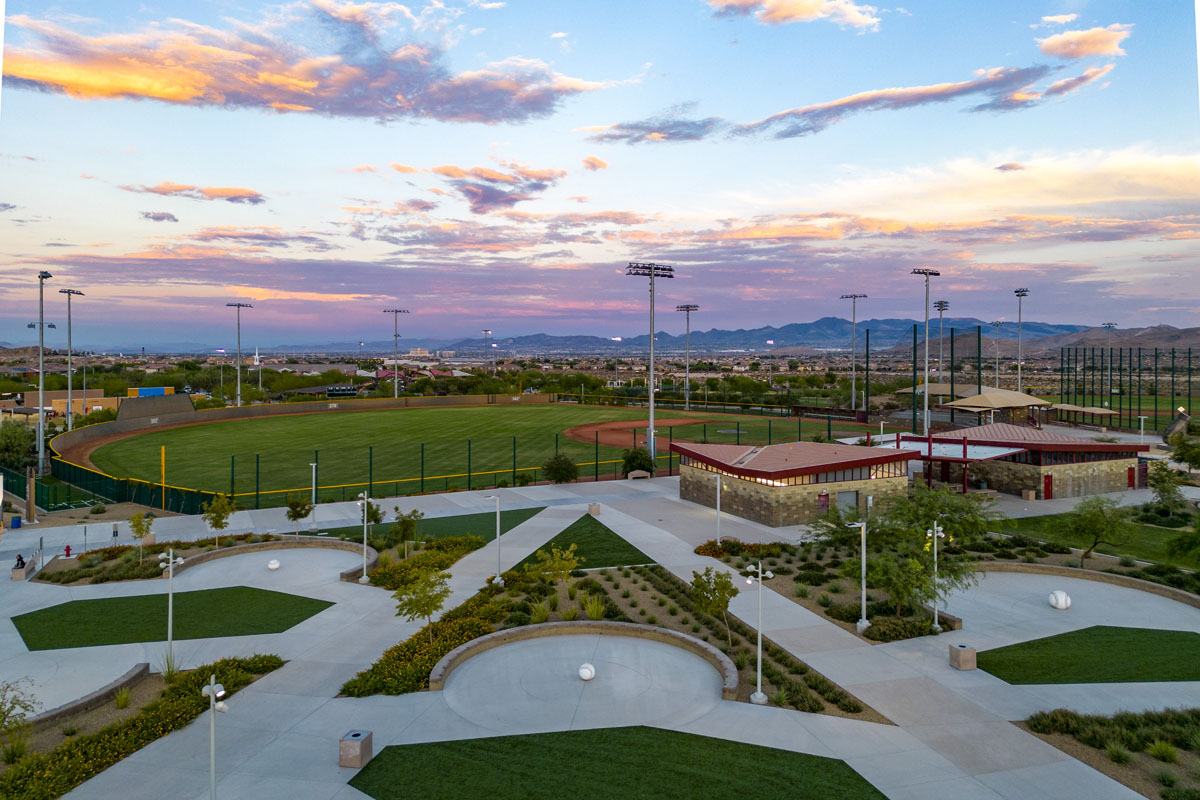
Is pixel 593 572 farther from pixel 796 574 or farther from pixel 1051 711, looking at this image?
pixel 1051 711

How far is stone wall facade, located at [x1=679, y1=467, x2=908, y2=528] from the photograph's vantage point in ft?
113

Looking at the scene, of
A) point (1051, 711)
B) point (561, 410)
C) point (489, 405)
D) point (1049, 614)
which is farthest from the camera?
point (489, 405)

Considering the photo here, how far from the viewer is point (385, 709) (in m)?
16.4

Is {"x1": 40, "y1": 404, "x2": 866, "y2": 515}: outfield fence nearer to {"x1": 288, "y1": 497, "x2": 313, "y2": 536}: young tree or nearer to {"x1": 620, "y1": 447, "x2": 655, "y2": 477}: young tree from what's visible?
{"x1": 620, "y1": 447, "x2": 655, "y2": 477}: young tree

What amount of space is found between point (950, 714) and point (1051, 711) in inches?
91.0

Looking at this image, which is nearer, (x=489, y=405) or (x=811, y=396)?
(x=489, y=405)

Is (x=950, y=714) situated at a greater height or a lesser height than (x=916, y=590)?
lesser

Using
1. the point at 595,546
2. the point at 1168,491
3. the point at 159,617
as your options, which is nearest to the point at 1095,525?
the point at 1168,491

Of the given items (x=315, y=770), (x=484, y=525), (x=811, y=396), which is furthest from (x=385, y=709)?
(x=811, y=396)

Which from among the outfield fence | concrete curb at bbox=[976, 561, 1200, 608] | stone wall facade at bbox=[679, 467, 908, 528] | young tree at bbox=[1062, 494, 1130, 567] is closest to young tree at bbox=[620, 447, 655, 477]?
the outfield fence

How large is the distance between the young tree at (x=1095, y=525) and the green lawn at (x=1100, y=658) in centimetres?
640

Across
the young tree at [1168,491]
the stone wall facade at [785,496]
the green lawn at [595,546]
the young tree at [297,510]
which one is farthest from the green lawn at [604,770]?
the young tree at [1168,491]

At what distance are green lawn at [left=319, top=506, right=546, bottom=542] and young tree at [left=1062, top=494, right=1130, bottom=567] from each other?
24843mm

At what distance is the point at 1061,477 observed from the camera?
4025 cm
